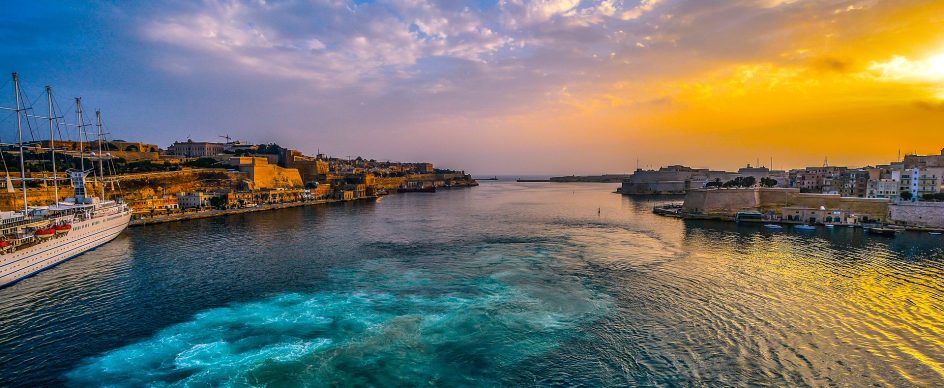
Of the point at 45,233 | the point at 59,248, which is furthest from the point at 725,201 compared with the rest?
the point at 45,233

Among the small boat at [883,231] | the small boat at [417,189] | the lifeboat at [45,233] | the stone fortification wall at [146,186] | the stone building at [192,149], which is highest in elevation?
the stone building at [192,149]

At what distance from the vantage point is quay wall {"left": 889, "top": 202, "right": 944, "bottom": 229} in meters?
35.8

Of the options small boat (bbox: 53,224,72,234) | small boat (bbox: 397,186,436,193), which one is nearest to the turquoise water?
small boat (bbox: 53,224,72,234)

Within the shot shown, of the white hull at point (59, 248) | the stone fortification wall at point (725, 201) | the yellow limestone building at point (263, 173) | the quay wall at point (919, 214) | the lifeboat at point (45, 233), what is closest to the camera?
the white hull at point (59, 248)

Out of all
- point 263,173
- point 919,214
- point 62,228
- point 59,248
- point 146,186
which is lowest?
point 59,248

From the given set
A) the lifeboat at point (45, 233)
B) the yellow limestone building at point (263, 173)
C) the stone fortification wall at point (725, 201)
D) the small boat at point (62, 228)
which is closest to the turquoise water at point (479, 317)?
the small boat at point (62, 228)

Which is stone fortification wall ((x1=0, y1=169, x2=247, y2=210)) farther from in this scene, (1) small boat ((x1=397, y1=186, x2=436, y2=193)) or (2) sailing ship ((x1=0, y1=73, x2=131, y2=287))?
(1) small boat ((x1=397, y1=186, x2=436, y2=193))

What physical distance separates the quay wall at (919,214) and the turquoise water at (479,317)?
1072cm

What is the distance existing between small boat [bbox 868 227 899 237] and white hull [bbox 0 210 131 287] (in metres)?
60.5

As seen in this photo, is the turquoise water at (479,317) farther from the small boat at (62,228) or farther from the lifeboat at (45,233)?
the lifeboat at (45,233)

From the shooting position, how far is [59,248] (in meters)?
23.8

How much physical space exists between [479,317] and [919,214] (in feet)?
153

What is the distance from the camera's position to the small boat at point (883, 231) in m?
34.3

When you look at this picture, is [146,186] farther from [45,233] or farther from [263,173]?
[45,233]
